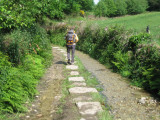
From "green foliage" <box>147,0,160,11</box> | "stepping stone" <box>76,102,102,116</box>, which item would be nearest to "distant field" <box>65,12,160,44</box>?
"stepping stone" <box>76,102,102,116</box>

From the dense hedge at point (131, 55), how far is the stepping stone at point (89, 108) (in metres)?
2.18

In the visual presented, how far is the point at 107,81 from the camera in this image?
7215 millimetres

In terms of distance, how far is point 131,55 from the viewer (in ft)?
27.1

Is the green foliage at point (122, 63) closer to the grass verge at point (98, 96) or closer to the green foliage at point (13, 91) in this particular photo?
the grass verge at point (98, 96)

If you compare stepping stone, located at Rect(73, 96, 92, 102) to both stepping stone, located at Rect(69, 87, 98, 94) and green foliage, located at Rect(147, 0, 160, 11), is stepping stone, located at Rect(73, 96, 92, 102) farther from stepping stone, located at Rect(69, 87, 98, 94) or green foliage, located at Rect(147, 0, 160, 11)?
green foliage, located at Rect(147, 0, 160, 11)

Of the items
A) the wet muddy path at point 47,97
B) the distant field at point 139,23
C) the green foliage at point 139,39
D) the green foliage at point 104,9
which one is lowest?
the wet muddy path at point 47,97

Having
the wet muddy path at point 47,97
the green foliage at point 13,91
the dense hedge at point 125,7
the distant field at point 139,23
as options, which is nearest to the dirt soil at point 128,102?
the wet muddy path at point 47,97

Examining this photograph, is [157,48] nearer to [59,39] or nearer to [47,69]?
[47,69]

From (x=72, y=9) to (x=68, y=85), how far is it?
31267mm

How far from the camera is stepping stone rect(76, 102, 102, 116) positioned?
432cm

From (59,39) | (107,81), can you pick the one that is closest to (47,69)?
(107,81)

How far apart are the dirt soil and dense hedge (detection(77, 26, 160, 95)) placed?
0.45 m

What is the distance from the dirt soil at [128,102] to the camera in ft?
14.7

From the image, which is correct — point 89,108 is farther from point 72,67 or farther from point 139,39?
point 139,39
